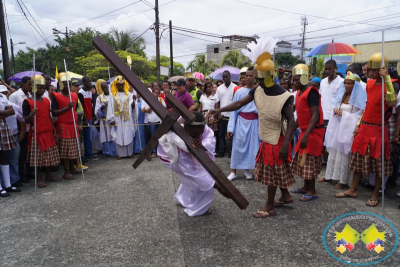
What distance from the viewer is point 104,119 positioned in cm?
749

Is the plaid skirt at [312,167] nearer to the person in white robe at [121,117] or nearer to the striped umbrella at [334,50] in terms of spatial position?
the person in white robe at [121,117]

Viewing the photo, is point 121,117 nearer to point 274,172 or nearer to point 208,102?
point 208,102

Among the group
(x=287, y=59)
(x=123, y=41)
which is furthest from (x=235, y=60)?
(x=287, y=59)

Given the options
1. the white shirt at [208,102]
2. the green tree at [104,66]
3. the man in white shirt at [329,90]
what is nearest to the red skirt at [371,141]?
the man in white shirt at [329,90]

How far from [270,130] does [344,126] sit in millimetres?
1816

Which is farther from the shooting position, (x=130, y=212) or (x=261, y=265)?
(x=130, y=212)

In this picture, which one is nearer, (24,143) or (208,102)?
(24,143)

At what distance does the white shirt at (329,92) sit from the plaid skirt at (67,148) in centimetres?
491

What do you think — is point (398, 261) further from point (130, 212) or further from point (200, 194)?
point (130, 212)

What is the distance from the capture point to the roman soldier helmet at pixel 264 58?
3.38m

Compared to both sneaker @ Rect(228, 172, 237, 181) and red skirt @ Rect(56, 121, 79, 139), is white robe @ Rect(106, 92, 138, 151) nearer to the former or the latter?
red skirt @ Rect(56, 121, 79, 139)

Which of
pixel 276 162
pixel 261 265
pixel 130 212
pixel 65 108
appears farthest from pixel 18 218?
pixel 276 162

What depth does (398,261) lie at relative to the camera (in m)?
2.70

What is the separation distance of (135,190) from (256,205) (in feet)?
6.51
